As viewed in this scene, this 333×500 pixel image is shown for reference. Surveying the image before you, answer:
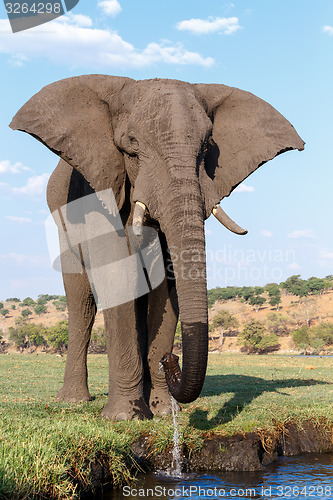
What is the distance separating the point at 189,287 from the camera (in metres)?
6.12

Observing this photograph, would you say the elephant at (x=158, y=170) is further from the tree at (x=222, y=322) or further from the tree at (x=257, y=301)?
the tree at (x=257, y=301)

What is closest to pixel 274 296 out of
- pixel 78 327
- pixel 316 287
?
pixel 316 287

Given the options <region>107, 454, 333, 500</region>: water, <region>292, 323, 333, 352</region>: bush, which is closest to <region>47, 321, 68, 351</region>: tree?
<region>292, 323, 333, 352</region>: bush

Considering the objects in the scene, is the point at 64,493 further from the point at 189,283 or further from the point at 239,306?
the point at 239,306

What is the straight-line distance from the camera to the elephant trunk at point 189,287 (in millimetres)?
5918

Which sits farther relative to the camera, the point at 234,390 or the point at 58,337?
the point at 58,337

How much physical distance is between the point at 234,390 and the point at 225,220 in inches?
205

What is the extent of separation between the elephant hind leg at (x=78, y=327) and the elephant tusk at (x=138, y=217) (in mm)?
3829

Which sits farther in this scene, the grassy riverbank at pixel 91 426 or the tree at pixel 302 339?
the tree at pixel 302 339

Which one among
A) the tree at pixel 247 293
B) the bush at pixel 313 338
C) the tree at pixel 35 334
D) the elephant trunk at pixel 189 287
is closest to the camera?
the elephant trunk at pixel 189 287

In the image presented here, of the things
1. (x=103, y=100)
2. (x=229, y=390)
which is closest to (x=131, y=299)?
(x=103, y=100)

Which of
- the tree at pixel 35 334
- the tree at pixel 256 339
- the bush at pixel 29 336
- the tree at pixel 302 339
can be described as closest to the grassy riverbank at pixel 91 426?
the tree at pixel 256 339

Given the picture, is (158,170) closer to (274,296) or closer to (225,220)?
(225,220)

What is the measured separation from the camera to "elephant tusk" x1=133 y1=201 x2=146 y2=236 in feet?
21.8
